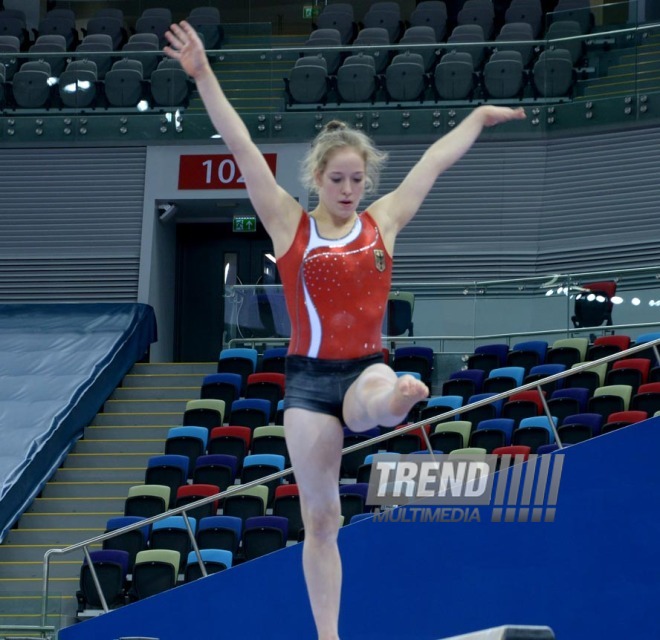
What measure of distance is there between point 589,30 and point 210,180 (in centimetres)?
584

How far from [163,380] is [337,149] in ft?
42.2

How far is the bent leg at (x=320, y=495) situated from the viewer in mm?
3805

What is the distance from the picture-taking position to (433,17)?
2033cm

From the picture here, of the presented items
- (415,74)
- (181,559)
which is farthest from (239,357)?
(415,74)

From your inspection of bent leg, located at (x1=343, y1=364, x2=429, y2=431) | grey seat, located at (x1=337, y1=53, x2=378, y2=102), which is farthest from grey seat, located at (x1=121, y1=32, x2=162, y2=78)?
bent leg, located at (x1=343, y1=364, x2=429, y2=431)

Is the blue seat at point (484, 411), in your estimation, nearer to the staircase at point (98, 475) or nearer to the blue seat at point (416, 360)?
the blue seat at point (416, 360)

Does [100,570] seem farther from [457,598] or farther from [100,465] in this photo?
[100,465]

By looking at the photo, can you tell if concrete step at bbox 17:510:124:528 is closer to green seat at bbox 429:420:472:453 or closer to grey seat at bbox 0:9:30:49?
green seat at bbox 429:420:472:453

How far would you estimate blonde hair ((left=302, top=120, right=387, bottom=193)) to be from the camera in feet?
12.9

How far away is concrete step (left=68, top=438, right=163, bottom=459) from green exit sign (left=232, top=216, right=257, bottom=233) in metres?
4.71

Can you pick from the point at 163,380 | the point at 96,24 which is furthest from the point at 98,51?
the point at 163,380

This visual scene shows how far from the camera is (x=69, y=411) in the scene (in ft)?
49.0

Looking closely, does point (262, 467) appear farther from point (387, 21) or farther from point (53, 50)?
point (387, 21)

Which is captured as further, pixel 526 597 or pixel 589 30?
pixel 589 30
